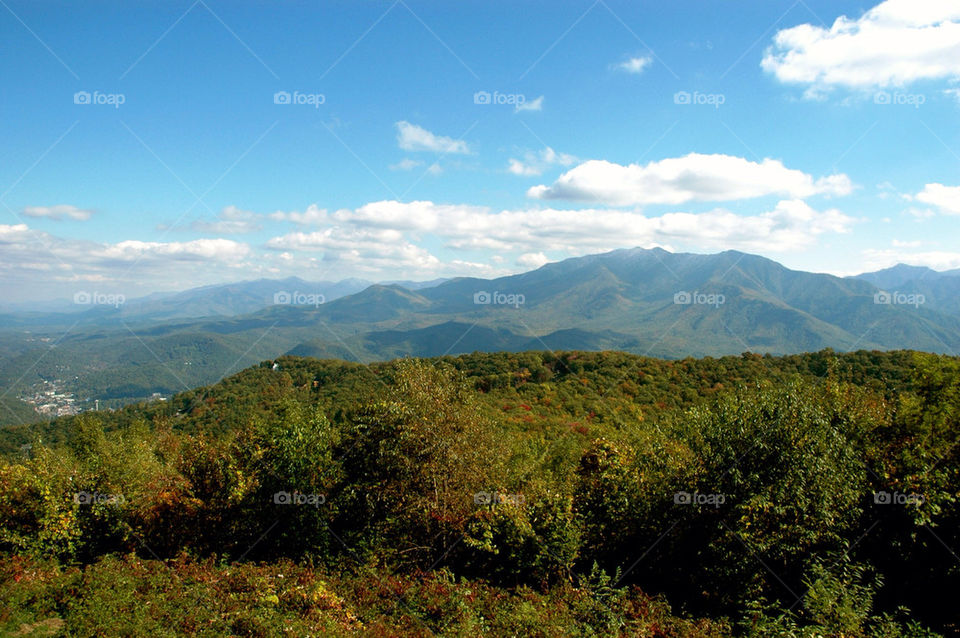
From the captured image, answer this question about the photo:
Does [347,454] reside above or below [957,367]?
below

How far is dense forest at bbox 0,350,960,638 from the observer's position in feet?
45.3

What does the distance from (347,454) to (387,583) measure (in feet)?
17.5

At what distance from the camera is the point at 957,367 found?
2069 cm

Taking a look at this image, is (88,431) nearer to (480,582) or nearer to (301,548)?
(301,548)

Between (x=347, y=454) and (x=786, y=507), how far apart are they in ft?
Result: 54.5

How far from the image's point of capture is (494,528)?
18062 millimetres

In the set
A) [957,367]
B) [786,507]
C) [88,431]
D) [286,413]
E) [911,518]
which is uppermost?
[957,367]

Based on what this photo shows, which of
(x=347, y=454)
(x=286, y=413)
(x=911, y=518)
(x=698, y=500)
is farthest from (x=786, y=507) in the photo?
(x=286, y=413)

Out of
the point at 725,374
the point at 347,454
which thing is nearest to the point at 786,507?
the point at 347,454

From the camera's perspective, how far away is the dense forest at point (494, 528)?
1382cm

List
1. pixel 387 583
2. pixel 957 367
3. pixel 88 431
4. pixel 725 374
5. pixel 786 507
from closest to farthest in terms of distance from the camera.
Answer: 1. pixel 786 507
2. pixel 387 583
3. pixel 957 367
4. pixel 88 431
5. pixel 725 374

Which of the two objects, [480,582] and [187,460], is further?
[187,460]

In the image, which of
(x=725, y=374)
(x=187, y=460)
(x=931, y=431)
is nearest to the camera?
(x=931, y=431)

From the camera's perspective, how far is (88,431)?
44031 millimetres
